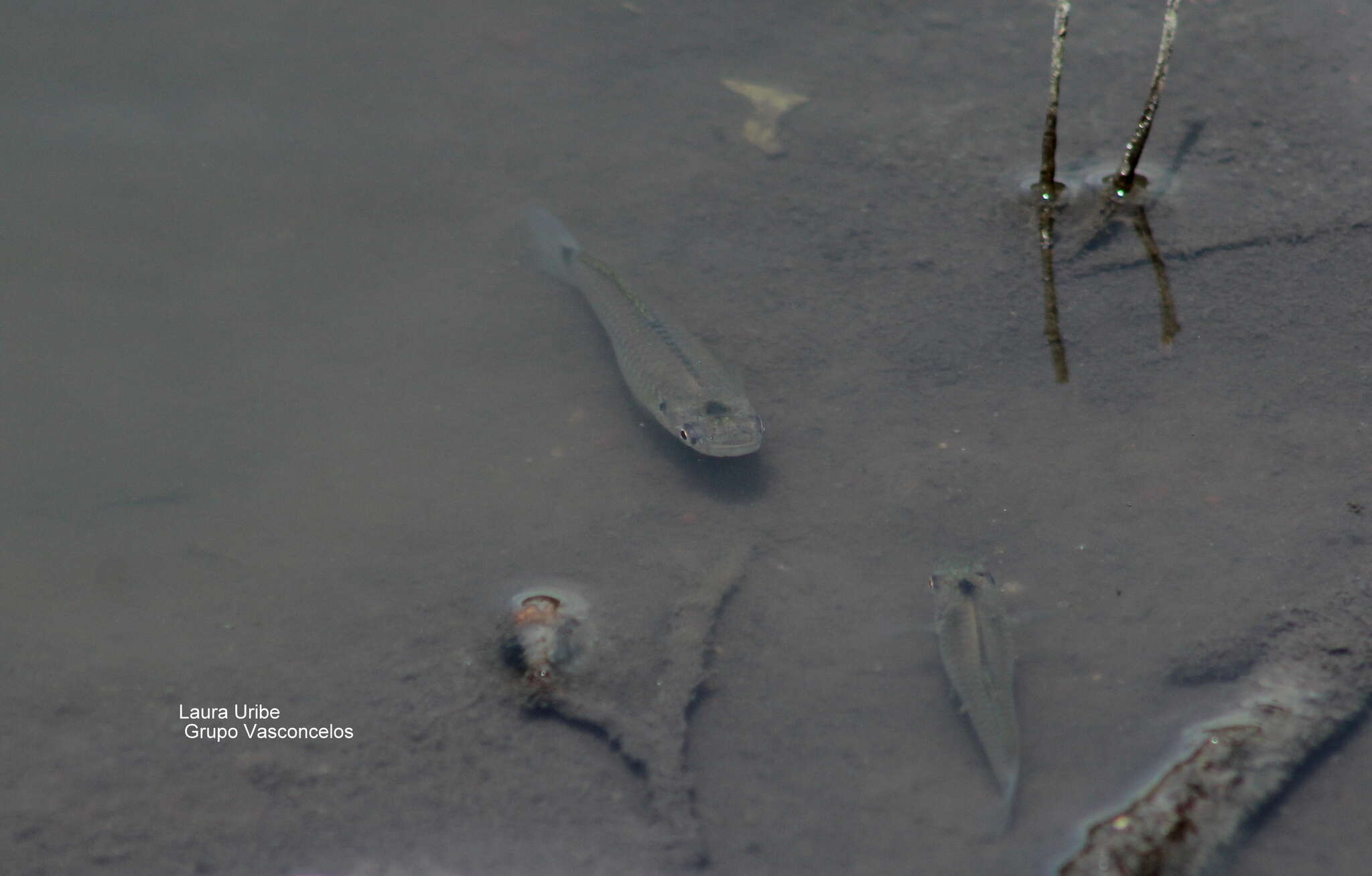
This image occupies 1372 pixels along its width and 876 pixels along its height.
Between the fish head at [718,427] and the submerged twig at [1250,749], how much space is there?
241 cm

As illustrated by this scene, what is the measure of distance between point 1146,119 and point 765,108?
8.89ft

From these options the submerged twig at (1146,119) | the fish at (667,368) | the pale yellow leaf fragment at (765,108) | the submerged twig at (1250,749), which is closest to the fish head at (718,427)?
the fish at (667,368)

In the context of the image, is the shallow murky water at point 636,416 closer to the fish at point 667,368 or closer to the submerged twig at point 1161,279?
the submerged twig at point 1161,279

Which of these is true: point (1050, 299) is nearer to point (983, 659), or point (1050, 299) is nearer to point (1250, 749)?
point (983, 659)

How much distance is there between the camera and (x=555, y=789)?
13.5ft

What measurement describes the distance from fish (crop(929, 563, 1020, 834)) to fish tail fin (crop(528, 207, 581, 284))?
308 centimetres

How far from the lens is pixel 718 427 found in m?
5.31

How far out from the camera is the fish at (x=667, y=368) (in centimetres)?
534

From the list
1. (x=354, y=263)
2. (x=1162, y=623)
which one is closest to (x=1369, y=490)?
(x=1162, y=623)

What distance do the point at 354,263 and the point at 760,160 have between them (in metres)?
2.89

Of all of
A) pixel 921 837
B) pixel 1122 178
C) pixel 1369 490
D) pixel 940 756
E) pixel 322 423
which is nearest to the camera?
pixel 921 837

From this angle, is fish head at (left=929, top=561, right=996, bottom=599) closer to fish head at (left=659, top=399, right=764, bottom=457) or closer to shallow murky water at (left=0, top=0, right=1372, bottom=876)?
shallow murky water at (left=0, top=0, right=1372, bottom=876)

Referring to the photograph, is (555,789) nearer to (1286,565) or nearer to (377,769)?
(377,769)

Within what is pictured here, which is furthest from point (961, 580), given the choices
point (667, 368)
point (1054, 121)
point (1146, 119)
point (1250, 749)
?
point (1146, 119)
